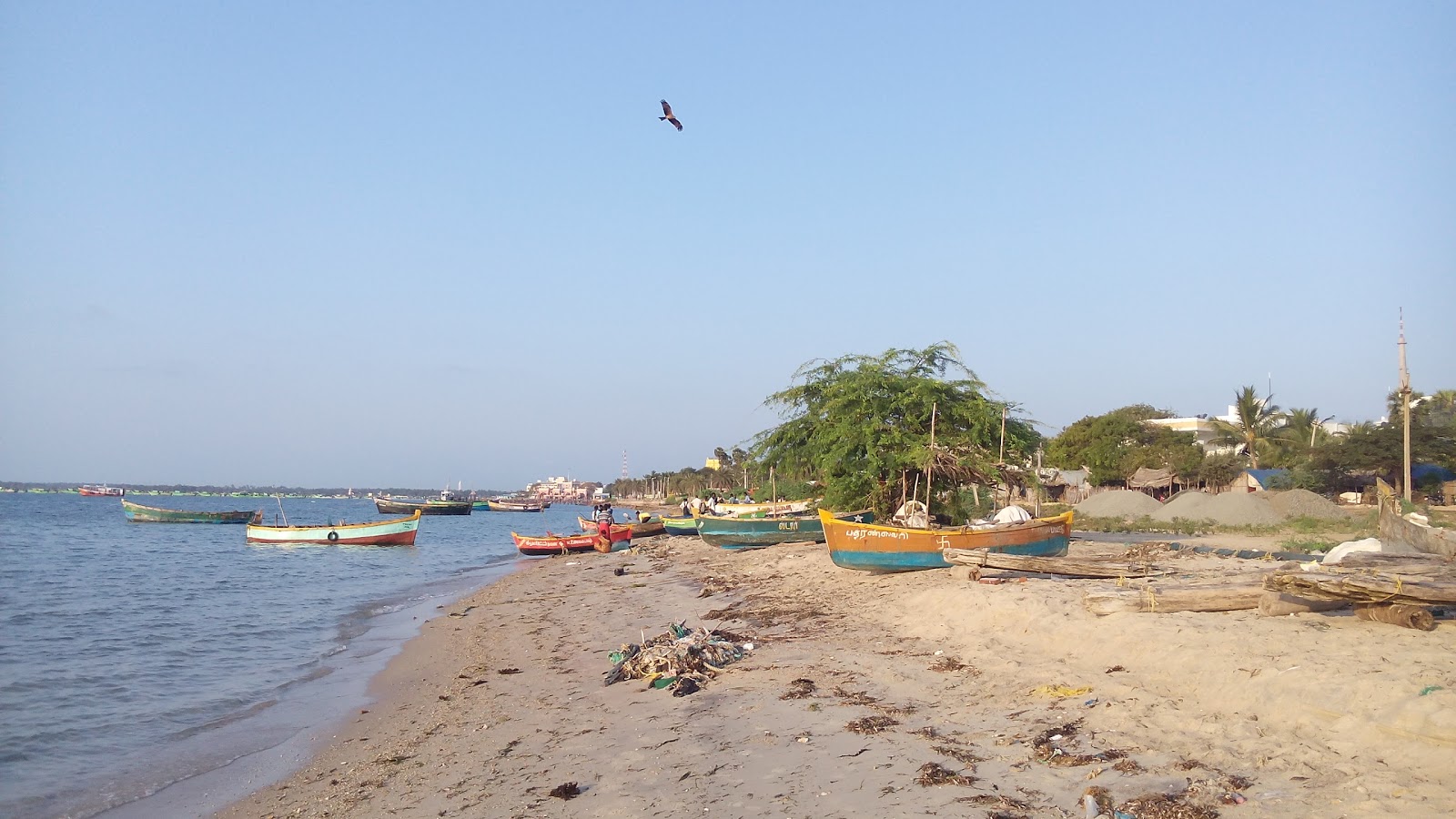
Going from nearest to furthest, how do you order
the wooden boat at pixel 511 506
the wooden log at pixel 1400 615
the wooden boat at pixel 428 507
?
the wooden log at pixel 1400 615 < the wooden boat at pixel 428 507 < the wooden boat at pixel 511 506

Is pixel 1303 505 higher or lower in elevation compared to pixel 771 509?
higher

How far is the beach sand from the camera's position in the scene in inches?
242

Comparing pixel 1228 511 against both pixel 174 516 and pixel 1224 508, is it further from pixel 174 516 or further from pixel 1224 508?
pixel 174 516

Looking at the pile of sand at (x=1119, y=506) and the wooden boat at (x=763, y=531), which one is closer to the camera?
the wooden boat at (x=763, y=531)

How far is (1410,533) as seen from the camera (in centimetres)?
1448

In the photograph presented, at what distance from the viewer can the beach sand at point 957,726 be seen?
20.1 ft

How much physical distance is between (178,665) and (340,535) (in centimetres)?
3223

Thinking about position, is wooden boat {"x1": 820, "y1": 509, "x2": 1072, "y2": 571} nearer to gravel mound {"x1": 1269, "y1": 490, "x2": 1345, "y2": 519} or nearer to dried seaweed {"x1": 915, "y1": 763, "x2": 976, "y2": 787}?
dried seaweed {"x1": 915, "y1": 763, "x2": 976, "y2": 787}

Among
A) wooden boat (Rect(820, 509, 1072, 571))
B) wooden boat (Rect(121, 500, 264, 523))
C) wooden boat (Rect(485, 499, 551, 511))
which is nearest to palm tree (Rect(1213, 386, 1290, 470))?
wooden boat (Rect(820, 509, 1072, 571))

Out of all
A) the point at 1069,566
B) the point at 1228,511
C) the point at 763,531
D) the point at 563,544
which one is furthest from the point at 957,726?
the point at 1228,511

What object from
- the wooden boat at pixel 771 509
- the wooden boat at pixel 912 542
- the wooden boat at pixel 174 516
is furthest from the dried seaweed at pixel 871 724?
the wooden boat at pixel 174 516

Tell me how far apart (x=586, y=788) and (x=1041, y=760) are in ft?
11.7

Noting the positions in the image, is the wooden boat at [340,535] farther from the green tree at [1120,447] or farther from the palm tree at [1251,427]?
the palm tree at [1251,427]

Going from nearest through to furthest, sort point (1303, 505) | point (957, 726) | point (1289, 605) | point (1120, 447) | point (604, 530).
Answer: point (957, 726) < point (1289, 605) < point (1303, 505) < point (604, 530) < point (1120, 447)
